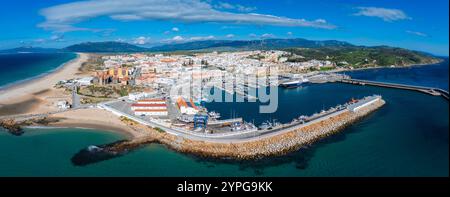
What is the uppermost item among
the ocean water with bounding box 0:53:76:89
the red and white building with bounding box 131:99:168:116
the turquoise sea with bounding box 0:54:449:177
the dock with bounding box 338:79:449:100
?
the ocean water with bounding box 0:53:76:89

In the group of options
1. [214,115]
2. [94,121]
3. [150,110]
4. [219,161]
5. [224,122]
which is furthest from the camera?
[214,115]

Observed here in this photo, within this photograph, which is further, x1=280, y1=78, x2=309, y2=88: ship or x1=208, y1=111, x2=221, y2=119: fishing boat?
x1=280, y1=78, x2=309, y2=88: ship

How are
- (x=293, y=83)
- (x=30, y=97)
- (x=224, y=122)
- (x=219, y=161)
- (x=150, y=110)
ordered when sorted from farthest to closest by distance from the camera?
(x=293, y=83) → (x=30, y=97) → (x=150, y=110) → (x=224, y=122) → (x=219, y=161)

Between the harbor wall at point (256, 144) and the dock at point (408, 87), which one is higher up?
the dock at point (408, 87)

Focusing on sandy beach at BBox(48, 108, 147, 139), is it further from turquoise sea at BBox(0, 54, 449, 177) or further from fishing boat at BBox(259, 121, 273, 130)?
fishing boat at BBox(259, 121, 273, 130)

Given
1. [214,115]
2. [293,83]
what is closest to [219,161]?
[214,115]

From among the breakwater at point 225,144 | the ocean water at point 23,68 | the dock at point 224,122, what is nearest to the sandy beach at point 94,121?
the breakwater at point 225,144

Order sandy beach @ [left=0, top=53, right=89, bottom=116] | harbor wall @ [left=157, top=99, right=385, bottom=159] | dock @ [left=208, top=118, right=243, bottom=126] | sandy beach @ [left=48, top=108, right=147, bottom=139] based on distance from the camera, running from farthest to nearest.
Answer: sandy beach @ [left=0, top=53, right=89, bottom=116] → dock @ [left=208, top=118, right=243, bottom=126] → sandy beach @ [left=48, top=108, right=147, bottom=139] → harbor wall @ [left=157, top=99, right=385, bottom=159]

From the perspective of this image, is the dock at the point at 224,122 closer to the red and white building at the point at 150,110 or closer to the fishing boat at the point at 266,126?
the fishing boat at the point at 266,126

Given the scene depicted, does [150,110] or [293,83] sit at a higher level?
[293,83]

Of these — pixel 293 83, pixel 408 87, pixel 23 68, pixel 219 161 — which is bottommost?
pixel 219 161

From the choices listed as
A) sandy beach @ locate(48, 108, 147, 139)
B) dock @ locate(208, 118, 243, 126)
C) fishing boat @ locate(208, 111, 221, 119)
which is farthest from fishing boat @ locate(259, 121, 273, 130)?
sandy beach @ locate(48, 108, 147, 139)

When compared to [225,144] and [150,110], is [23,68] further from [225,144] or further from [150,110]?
[225,144]

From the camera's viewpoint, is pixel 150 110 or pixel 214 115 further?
pixel 214 115
